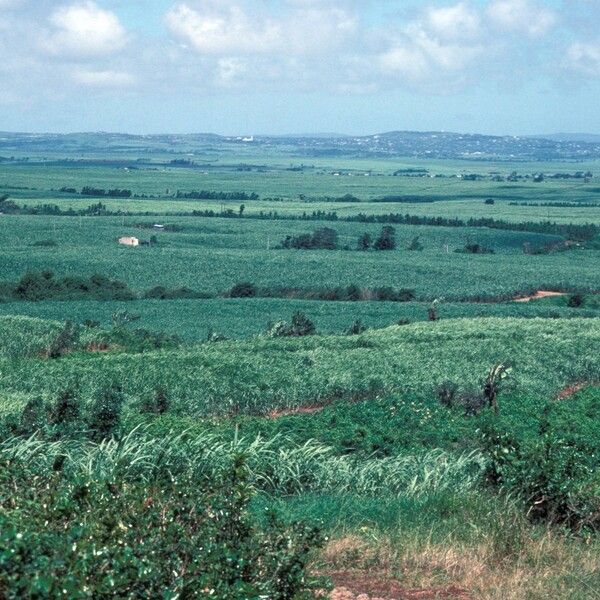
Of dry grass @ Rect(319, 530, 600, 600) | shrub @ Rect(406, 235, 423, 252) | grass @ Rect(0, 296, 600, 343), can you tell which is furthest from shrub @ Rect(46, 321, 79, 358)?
shrub @ Rect(406, 235, 423, 252)

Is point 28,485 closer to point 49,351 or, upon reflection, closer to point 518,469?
point 518,469

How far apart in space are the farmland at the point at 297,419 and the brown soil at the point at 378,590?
0.03 metres

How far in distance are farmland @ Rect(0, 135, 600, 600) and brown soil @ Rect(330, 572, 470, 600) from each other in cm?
3

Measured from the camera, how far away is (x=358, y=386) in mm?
24656

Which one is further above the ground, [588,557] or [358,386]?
[588,557]

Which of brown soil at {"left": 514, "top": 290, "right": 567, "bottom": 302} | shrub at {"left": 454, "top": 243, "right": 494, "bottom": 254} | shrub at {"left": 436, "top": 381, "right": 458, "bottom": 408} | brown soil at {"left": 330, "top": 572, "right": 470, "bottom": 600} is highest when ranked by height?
brown soil at {"left": 330, "top": 572, "right": 470, "bottom": 600}

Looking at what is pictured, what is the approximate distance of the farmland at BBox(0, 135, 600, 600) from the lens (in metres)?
5.41

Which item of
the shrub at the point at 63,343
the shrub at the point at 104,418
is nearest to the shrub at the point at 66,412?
the shrub at the point at 104,418

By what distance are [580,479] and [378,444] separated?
7969mm

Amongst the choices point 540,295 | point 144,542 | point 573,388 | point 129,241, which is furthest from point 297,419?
point 129,241

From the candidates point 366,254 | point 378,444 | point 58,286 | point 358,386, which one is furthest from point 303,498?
point 366,254

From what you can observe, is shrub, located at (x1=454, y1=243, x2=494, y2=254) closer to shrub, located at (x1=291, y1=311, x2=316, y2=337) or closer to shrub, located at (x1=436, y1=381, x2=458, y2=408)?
shrub, located at (x1=291, y1=311, x2=316, y2=337)

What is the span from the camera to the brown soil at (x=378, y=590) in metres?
6.46

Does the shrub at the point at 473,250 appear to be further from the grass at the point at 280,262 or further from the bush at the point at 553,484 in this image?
the bush at the point at 553,484
